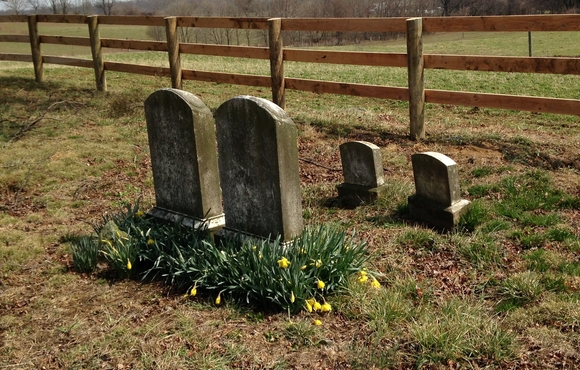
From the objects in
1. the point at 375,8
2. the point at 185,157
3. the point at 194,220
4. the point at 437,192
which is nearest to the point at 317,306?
the point at 194,220

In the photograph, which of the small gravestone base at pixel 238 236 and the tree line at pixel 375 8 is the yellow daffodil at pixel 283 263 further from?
the tree line at pixel 375 8

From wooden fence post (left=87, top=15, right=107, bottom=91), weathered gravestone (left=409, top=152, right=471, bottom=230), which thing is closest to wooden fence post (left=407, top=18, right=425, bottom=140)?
weathered gravestone (left=409, top=152, right=471, bottom=230)

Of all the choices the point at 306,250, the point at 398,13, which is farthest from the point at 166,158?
the point at 398,13

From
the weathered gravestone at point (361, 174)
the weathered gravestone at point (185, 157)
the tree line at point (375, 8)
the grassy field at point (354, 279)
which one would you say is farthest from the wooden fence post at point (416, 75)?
the tree line at point (375, 8)

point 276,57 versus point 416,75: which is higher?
point 276,57

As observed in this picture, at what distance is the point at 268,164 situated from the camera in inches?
217

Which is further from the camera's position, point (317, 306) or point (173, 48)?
point (173, 48)

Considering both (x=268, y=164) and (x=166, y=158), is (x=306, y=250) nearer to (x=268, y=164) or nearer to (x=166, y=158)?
(x=268, y=164)

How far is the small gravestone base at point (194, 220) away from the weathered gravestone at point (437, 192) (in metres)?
2.05

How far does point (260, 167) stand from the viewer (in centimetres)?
559

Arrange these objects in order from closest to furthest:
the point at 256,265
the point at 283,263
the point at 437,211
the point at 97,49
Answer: the point at 283,263
the point at 256,265
the point at 437,211
the point at 97,49

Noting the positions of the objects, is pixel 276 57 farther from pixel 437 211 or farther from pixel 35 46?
pixel 35 46

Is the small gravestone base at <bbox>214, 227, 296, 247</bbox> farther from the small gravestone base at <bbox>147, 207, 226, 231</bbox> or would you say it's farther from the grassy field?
the grassy field

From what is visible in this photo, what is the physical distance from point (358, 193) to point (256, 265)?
2.68 meters
